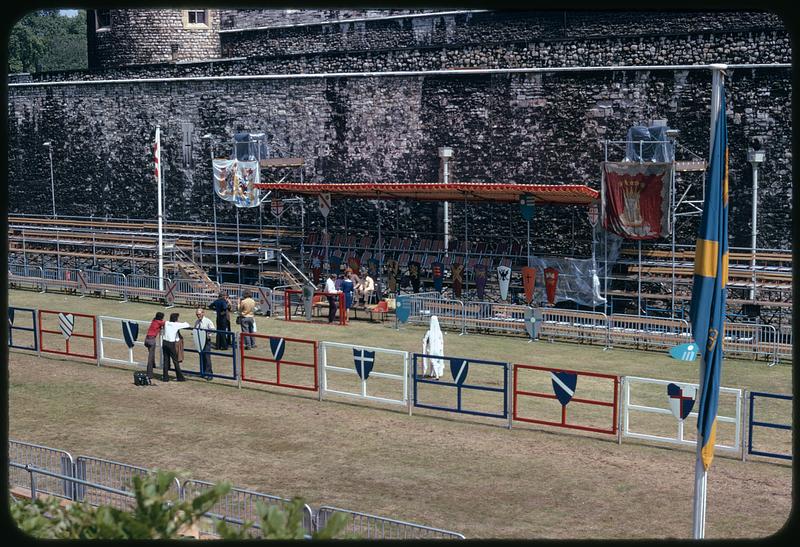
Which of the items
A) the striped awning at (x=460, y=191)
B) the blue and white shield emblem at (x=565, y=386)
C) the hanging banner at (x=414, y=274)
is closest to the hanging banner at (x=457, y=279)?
the hanging banner at (x=414, y=274)

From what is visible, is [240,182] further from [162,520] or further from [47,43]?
[47,43]

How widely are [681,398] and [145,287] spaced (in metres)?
17.5

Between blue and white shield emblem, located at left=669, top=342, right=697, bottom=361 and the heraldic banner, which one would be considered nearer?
blue and white shield emblem, located at left=669, top=342, right=697, bottom=361

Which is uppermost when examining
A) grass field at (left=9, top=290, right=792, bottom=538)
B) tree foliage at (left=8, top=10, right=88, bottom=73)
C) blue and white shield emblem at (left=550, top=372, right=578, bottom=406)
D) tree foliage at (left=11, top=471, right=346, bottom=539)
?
tree foliage at (left=8, top=10, right=88, bottom=73)

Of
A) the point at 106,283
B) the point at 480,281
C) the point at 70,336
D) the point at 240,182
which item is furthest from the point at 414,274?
the point at 70,336

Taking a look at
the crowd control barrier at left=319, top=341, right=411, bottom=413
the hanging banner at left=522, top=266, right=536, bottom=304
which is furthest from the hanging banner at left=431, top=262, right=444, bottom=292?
the crowd control barrier at left=319, top=341, right=411, bottom=413

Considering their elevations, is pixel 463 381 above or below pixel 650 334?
above

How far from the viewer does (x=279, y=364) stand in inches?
736

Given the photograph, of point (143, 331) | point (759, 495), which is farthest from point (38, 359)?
point (759, 495)

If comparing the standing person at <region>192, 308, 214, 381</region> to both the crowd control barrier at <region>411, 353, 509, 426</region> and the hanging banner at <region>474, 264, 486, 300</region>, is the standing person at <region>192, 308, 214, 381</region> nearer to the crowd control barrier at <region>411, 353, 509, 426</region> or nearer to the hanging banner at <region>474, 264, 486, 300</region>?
the crowd control barrier at <region>411, 353, 509, 426</region>

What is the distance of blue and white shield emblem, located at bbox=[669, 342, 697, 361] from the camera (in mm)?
21422

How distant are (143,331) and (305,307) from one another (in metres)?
4.57

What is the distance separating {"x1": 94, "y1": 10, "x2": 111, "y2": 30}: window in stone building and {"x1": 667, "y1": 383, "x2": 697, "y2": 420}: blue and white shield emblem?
34556 millimetres

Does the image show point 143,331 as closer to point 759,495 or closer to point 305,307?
point 305,307
